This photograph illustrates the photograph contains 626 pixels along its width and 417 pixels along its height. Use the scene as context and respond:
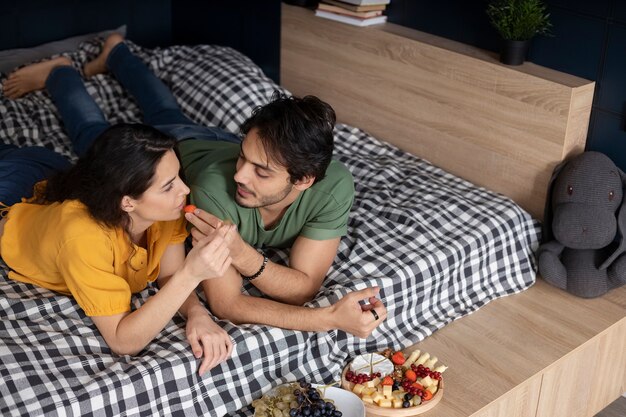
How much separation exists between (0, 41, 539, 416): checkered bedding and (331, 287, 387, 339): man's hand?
90 mm

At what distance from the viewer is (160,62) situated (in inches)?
124

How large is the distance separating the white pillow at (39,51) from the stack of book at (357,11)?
957 millimetres

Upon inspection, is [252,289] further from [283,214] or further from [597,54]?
[597,54]

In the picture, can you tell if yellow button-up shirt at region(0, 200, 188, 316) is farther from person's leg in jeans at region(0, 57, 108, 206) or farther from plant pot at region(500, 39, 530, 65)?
plant pot at region(500, 39, 530, 65)

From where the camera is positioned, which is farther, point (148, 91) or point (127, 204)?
point (148, 91)

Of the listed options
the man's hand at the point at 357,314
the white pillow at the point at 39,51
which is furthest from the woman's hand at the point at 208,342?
the white pillow at the point at 39,51

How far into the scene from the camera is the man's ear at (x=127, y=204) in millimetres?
1721

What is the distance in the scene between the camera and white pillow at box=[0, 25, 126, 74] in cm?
310

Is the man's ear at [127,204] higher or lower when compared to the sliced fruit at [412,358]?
higher

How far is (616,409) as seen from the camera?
2.38m

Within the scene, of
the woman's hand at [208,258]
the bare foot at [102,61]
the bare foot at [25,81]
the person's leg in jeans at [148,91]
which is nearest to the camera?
the woman's hand at [208,258]

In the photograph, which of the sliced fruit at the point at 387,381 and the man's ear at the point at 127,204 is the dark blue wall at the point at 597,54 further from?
the man's ear at the point at 127,204

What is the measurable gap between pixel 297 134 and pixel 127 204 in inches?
15.4

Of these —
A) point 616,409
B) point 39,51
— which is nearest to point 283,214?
point 616,409
